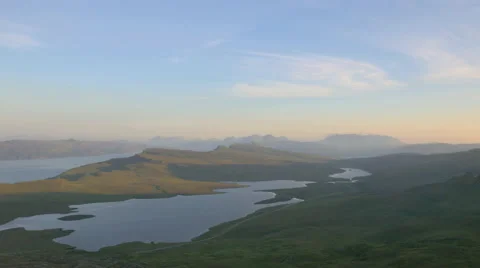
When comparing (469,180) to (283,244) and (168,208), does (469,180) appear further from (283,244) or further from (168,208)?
(168,208)

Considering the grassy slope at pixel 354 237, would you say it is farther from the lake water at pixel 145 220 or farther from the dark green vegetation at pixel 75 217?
the dark green vegetation at pixel 75 217

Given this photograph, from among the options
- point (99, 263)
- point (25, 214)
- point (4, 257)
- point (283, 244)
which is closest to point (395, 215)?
point (283, 244)

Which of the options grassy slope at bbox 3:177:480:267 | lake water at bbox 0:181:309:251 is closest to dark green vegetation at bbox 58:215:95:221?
lake water at bbox 0:181:309:251

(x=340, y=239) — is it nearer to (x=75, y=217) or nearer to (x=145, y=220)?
(x=145, y=220)

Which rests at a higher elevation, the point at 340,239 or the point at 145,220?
the point at 340,239

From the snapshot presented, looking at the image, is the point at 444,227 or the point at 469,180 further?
the point at 469,180

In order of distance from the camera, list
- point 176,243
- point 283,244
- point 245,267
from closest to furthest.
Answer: point 245,267 → point 283,244 → point 176,243

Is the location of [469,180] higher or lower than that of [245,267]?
higher

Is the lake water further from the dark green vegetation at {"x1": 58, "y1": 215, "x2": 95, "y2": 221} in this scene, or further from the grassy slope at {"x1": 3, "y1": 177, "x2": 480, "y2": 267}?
the grassy slope at {"x1": 3, "y1": 177, "x2": 480, "y2": 267}

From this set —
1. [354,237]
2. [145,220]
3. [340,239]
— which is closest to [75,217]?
[145,220]
